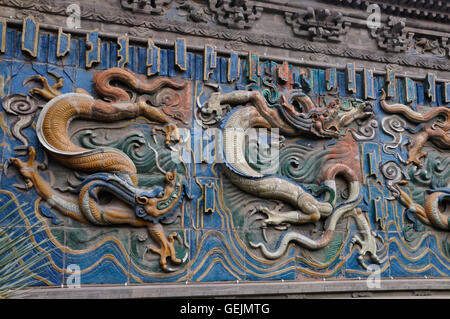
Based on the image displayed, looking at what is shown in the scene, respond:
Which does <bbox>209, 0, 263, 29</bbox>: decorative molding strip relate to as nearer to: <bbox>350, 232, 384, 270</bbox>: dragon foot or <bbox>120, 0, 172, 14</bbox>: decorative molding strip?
<bbox>120, 0, 172, 14</bbox>: decorative molding strip

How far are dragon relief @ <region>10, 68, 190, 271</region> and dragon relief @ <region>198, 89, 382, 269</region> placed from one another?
0.81 m

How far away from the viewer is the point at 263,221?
16.4 ft

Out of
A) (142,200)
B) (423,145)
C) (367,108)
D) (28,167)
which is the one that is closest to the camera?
(28,167)

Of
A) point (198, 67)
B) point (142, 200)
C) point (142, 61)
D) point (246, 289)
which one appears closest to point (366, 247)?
point (246, 289)

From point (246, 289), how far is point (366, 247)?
1.61m

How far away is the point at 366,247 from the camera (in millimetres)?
5258

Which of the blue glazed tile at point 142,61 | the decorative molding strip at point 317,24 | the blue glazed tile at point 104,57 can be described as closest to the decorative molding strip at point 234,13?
the decorative molding strip at point 317,24

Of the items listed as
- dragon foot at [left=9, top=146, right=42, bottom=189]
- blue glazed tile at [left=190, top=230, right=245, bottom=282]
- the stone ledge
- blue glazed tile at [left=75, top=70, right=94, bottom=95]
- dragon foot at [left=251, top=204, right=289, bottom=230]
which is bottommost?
the stone ledge

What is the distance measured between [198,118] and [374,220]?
2.51 meters

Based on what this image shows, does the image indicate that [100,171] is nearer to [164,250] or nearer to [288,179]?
[164,250]

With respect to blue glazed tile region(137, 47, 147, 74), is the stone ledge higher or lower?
lower

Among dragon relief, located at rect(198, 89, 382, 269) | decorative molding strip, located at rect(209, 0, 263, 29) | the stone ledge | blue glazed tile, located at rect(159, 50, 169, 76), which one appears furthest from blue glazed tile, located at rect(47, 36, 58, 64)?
the stone ledge

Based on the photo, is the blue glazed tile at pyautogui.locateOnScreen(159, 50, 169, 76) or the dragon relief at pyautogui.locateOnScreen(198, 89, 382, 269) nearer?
the dragon relief at pyautogui.locateOnScreen(198, 89, 382, 269)

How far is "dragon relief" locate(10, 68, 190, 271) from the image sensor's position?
444 centimetres
